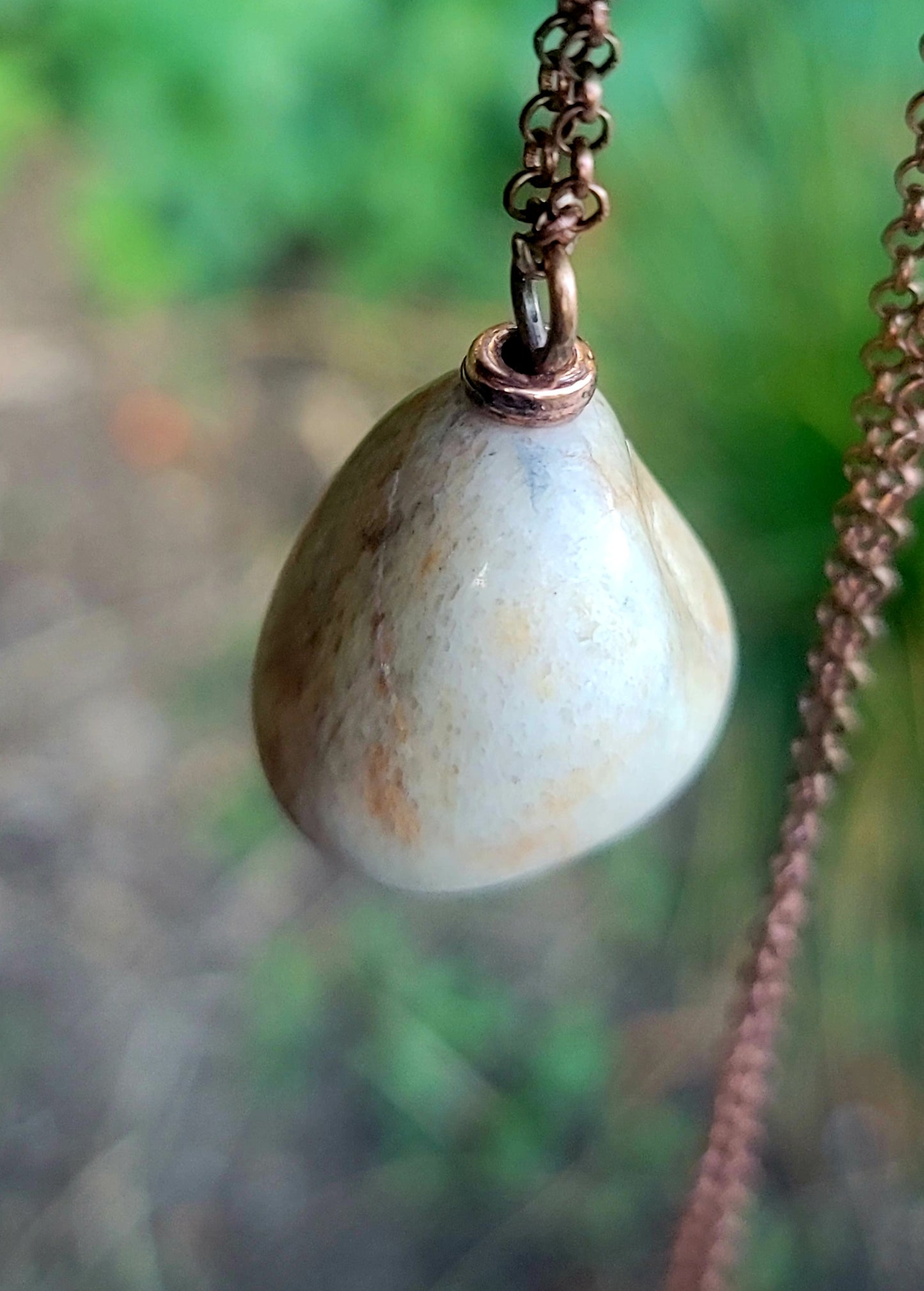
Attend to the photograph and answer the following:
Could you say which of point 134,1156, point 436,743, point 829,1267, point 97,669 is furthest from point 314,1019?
point 436,743

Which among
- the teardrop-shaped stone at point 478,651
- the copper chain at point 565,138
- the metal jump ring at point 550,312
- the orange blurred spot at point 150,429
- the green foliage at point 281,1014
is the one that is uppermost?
the orange blurred spot at point 150,429

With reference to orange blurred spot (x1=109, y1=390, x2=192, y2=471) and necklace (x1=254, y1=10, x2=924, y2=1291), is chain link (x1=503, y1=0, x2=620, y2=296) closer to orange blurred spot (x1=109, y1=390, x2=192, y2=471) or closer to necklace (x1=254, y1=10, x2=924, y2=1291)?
necklace (x1=254, y1=10, x2=924, y2=1291)

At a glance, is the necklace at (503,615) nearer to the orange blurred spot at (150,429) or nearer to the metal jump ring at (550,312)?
the metal jump ring at (550,312)

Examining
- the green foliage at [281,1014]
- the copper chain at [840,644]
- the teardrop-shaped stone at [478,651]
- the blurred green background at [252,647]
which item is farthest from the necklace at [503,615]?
the green foliage at [281,1014]

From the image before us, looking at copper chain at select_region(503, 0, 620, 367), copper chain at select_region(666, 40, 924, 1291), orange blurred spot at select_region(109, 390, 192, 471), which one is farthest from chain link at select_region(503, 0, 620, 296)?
orange blurred spot at select_region(109, 390, 192, 471)

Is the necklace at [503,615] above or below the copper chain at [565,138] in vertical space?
below

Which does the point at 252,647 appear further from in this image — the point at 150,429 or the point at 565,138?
the point at 565,138

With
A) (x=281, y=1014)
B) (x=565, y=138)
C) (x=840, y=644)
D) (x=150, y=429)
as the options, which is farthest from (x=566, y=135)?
(x=281, y=1014)

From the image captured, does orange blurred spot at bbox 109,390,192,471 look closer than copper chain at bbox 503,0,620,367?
No
